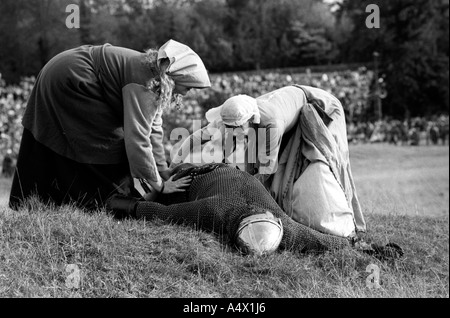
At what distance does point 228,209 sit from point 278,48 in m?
53.6

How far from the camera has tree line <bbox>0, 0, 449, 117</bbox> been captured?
1586 inches

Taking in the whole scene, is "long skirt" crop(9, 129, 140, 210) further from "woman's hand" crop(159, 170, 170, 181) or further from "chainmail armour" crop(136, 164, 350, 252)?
"chainmail armour" crop(136, 164, 350, 252)

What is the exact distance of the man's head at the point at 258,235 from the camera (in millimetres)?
4234

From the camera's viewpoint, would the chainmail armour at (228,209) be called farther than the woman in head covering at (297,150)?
No

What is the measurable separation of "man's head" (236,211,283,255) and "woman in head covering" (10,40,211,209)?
33.2 inches

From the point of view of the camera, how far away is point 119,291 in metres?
3.63

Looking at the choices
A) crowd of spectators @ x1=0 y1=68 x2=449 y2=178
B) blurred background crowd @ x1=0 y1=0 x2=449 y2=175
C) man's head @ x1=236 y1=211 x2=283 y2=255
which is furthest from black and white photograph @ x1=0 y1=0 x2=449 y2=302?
blurred background crowd @ x1=0 y1=0 x2=449 y2=175

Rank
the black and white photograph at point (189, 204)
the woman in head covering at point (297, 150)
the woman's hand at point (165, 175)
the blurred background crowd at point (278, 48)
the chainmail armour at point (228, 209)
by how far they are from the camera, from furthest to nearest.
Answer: the blurred background crowd at point (278, 48) < the woman's hand at point (165, 175) < the woman in head covering at point (297, 150) < the chainmail armour at point (228, 209) < the black and white photograph at point (189, 204)

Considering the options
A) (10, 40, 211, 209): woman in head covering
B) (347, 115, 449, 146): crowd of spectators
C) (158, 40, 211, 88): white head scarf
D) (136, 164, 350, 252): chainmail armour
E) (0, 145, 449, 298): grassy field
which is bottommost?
(347, 115, 449, 146): crowd of spectators

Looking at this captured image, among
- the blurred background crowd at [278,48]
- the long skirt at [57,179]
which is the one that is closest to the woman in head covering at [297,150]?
the long skirt at [57,179]

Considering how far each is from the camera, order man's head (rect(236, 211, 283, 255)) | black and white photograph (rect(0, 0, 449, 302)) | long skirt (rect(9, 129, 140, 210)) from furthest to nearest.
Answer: long skirt (rect(9, 129, 140, 210)) → man's head (rect(236, 211, 283, 255)) → black and white photograph (rect(0, 0, 449, 302))

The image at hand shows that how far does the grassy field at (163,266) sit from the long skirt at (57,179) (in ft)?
0.84

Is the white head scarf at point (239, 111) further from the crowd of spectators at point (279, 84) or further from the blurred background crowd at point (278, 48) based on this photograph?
the blurred background crowd at point (278, 48)

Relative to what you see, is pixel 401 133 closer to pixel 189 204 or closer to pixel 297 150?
pixel 297 150
